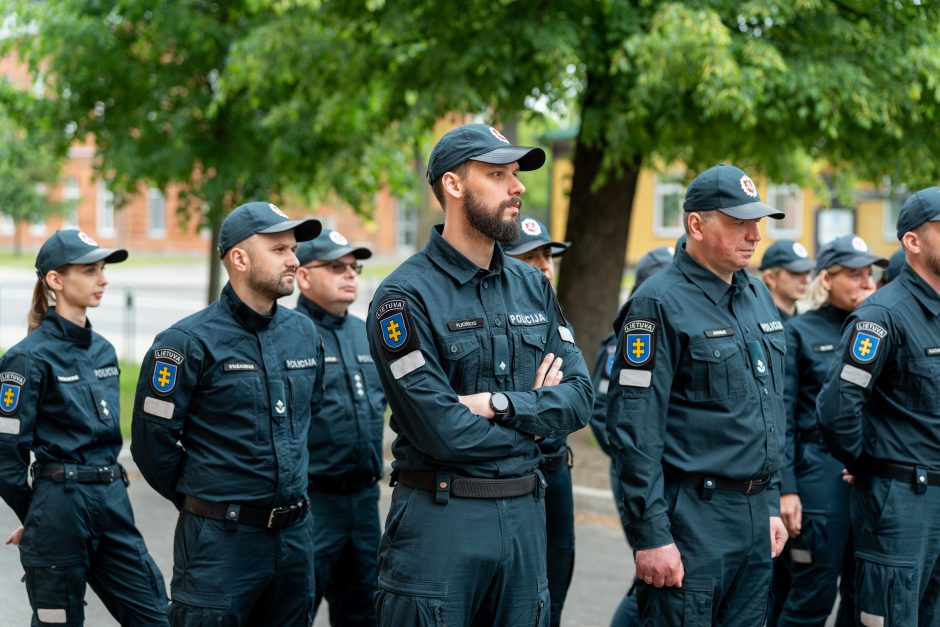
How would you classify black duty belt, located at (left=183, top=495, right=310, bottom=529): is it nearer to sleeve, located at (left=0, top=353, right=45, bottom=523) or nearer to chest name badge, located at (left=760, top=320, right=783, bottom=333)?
sleeve, located at (left=0, top=353, right=45, bottom=523)

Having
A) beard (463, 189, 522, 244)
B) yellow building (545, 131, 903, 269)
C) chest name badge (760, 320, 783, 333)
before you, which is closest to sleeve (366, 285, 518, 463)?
beard (463, 189, 522, 244)

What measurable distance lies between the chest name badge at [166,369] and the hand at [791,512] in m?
2.81

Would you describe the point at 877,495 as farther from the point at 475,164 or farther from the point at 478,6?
the point at 478,6

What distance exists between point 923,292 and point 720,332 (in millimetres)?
1080

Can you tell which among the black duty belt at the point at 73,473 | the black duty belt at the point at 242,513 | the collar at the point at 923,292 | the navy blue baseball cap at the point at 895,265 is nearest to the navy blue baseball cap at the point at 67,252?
the black duty belt at the point at 73,473

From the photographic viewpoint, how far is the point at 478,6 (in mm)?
9211

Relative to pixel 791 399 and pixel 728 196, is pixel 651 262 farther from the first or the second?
pixel 728 196

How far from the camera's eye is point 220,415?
4.15 meters

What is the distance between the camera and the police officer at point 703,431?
12.8 ft

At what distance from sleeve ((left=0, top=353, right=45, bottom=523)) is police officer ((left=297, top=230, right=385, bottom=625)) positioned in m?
1.21

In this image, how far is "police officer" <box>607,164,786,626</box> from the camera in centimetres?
390

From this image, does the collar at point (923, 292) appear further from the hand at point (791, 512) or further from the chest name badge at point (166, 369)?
the chest name badge at point (166, 369)

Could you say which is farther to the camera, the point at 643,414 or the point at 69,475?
the point at 69,475

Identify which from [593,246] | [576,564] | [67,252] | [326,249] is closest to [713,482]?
[326,249]
